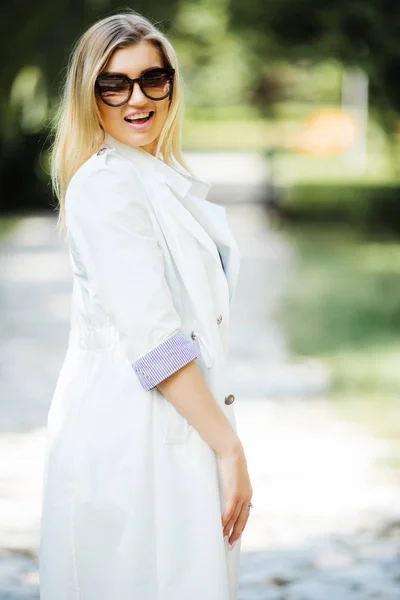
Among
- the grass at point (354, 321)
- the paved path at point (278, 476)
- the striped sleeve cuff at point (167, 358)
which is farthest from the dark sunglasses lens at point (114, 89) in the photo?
the grass at point (354, 321)

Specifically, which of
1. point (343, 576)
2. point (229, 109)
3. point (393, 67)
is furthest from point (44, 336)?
point (229, 109)

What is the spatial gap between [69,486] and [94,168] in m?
0.70

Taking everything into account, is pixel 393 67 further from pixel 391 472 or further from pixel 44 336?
pixel 391 472

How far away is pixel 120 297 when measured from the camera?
2.27 meters

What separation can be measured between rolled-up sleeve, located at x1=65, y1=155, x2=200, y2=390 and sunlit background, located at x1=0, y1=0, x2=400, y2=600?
0.77ft

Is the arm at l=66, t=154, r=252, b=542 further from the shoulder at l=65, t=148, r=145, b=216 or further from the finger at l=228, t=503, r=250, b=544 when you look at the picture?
the finger at l=228, t=503, r=250, b=544

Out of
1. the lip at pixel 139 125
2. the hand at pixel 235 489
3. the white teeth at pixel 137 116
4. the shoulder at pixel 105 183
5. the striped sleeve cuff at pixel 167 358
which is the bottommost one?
the hand at pixel 235 489

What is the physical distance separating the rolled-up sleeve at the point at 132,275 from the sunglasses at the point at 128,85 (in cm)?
23

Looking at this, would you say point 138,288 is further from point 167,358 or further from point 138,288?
point 167,358

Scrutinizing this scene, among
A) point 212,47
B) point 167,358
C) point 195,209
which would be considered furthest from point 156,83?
point 212,47

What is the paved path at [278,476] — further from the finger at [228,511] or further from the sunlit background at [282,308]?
the finger at [228,511]

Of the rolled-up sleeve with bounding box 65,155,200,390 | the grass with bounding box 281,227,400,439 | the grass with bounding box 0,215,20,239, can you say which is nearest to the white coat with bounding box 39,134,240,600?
the rolled-up sleeve with bounding box 65,155,200,390

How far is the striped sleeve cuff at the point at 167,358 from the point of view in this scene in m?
2.26

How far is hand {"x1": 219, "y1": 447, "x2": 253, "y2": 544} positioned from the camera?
236 centimetres
